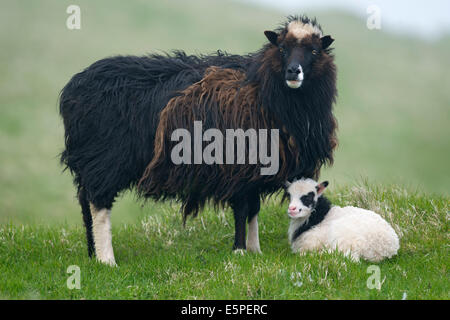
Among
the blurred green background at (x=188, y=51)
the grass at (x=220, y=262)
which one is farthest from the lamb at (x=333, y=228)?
the blurred green background at (x=188, y=51)

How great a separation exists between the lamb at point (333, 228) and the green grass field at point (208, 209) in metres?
0.25

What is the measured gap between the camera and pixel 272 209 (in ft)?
29.6

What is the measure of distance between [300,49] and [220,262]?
2528mm

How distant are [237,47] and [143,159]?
84.2 feet

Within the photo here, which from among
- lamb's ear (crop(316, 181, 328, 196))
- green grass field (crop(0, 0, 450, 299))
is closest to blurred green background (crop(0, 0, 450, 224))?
green grass field (crop(0, 0, 450, 299))

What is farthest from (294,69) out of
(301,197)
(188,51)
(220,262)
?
(188,51)

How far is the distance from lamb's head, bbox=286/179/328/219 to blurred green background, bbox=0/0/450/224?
45.3 feet

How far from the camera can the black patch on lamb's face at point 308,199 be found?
285 inches

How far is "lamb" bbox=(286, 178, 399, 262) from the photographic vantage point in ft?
23.1

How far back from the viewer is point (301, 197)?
722cm

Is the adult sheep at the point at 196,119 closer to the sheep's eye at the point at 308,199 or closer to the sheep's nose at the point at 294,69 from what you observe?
the sheep's nose at the point at 294,69
